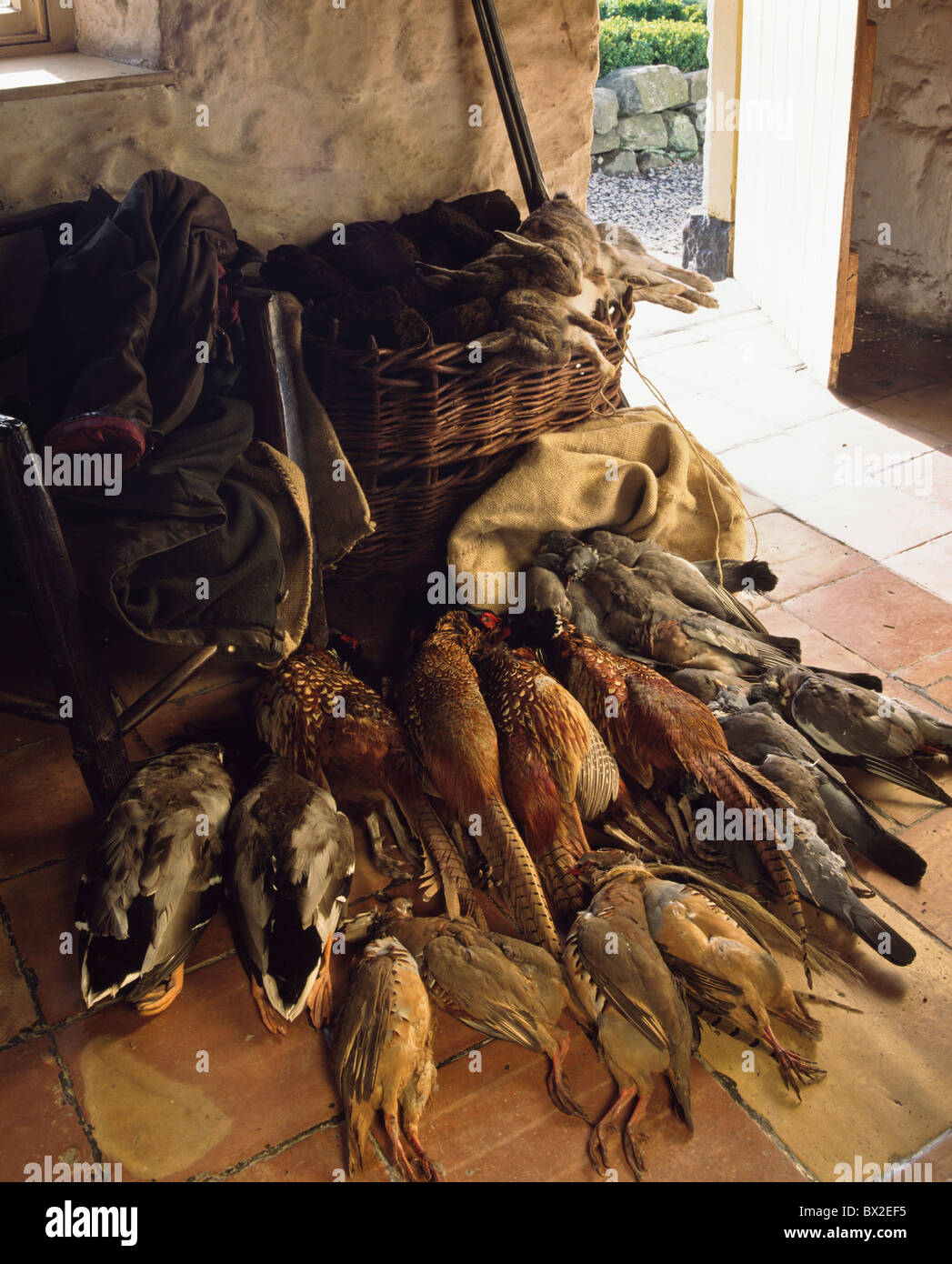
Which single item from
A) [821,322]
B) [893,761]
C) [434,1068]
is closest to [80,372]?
[434,1068]

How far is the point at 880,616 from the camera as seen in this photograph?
10.8 ft

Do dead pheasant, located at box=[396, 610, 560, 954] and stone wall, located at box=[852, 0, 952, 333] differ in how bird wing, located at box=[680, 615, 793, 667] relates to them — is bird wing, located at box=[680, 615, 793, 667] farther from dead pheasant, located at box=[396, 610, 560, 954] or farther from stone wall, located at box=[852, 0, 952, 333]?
stone wall, located at box=[852, 0, 952, 333]

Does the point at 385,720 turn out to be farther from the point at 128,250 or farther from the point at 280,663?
the point at 128,250

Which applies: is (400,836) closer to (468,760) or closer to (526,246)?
(468,760)

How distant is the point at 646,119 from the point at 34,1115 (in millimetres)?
10307

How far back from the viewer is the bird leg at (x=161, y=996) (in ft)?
7.02

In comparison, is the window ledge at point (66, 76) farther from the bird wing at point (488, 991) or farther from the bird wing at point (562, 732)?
the bird wing at point (488, 991)

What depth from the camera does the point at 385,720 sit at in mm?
2619

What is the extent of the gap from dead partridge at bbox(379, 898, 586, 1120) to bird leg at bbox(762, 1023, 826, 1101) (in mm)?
378

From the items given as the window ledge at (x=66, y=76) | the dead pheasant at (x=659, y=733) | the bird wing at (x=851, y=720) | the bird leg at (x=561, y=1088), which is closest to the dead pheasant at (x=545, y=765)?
the dead pheasant at (x=659, y=733)

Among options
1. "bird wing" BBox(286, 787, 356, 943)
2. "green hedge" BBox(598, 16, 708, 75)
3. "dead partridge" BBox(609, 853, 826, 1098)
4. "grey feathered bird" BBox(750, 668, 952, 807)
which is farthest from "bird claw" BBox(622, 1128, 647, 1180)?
"green hedge" BBox(598, 16, 708, 75)

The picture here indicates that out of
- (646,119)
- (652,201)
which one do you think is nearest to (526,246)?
(652,201)

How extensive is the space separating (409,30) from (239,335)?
1.38 meters

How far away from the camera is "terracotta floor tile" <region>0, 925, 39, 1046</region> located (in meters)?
2.17
